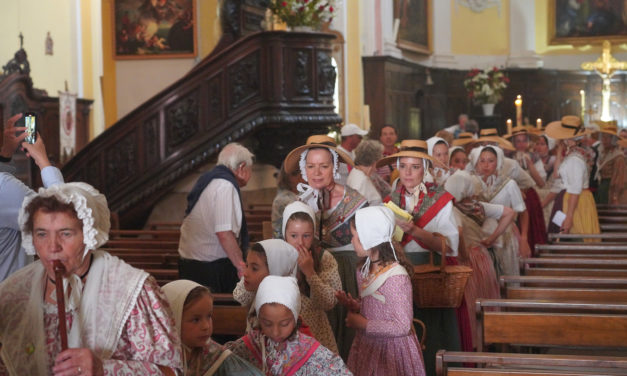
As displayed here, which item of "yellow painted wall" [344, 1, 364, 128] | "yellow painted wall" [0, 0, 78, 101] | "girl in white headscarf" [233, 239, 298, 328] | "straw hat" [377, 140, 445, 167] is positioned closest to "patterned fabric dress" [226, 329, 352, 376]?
"girl in white headscarf" [233, 239, 298, 328]

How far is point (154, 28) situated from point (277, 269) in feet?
41.3

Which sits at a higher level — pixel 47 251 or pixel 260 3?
pixel 260 3

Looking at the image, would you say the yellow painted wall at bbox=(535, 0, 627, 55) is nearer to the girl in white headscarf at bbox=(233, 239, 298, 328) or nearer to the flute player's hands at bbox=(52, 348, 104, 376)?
the girl in white headscarf at bbox=(233, 239, 298, 328)

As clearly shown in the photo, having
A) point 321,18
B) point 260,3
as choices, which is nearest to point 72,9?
point 260,3

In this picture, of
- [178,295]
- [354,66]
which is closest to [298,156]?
[178,295]

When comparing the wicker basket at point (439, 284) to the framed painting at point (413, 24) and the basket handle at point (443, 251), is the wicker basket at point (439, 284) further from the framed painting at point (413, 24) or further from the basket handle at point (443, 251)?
the framed painting at point (413, 24)

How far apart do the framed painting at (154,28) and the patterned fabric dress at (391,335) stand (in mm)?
12132

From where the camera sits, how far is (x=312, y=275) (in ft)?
16.1

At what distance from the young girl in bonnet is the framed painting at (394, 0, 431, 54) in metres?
16.8

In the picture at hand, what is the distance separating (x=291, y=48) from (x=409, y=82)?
11729 millimetres

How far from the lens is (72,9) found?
55.8 ft

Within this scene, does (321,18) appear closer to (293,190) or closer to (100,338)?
(293,190)

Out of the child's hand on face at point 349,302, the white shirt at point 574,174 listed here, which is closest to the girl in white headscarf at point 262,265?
the child's hand on face at point 349,302

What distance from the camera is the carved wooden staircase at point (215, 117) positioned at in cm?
1074
